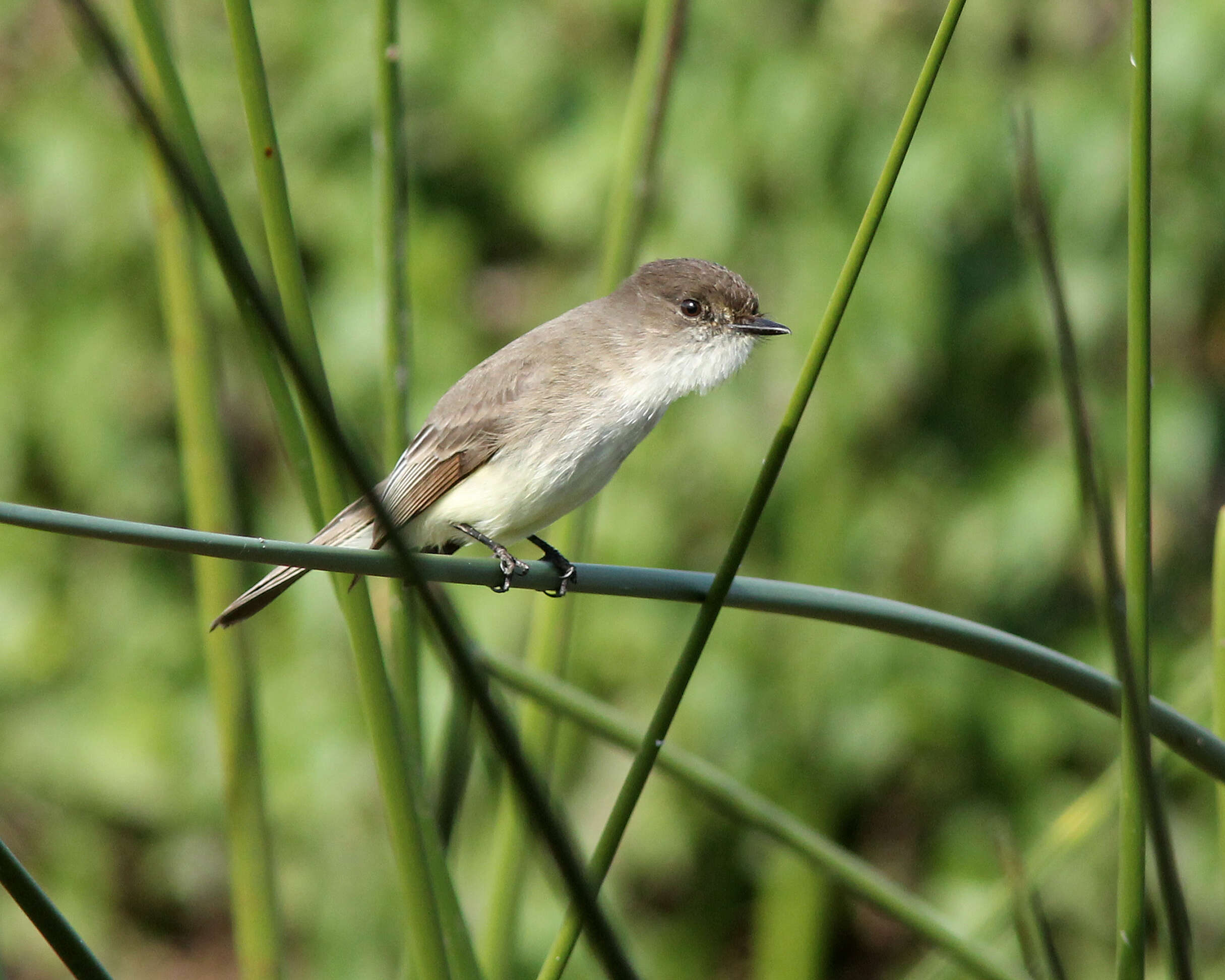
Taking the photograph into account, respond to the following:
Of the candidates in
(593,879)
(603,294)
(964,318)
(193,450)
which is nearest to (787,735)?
(964,318)

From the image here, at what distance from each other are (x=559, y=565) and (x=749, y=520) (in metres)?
0.85

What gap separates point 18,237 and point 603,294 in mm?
2487

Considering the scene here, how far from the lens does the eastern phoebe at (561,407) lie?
217 cm

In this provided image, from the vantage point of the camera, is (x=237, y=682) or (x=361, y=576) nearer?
(x=361, y=576)

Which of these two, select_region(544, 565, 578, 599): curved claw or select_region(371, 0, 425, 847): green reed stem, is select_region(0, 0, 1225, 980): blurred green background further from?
select_region(371, 0, 425, 847): green reed stem

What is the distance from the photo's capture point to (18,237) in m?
3.61

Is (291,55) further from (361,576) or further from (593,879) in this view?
(593,879)

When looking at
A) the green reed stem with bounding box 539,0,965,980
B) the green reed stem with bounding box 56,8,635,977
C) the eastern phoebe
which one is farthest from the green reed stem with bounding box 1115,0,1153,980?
the eastern phoebe

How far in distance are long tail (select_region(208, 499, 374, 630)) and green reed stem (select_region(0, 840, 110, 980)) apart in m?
0.41

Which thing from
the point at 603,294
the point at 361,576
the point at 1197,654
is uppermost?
the point at 603,294

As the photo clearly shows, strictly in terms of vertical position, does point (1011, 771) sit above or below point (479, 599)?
below

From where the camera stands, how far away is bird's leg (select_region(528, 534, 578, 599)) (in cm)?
138

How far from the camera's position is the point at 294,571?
1.88 metres

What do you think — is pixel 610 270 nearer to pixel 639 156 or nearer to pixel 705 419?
pixel 639 156
